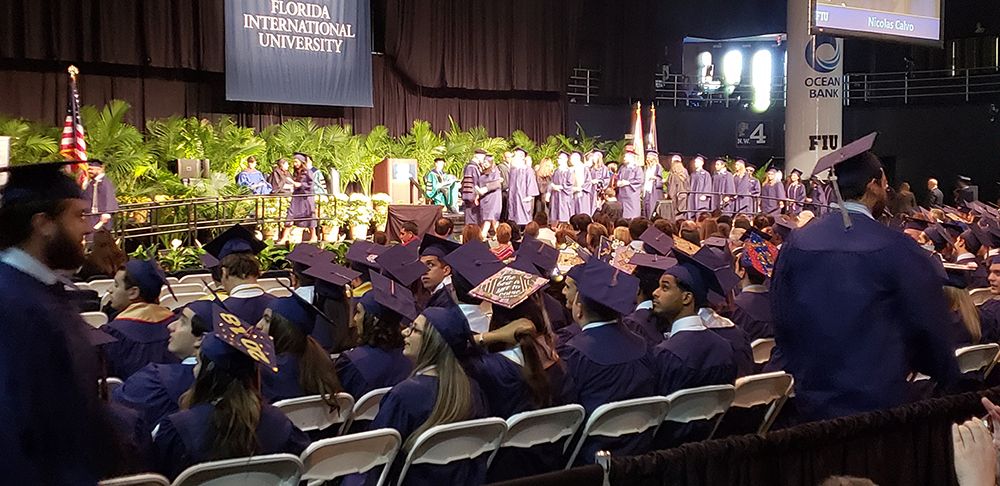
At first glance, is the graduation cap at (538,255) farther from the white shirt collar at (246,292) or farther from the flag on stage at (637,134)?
the flag on stage at (637,134)

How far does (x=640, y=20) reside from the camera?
24.0 metres

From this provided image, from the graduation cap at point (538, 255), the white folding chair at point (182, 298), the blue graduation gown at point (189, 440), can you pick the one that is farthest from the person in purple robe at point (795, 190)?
the blue graduation gown at point (189, 440)

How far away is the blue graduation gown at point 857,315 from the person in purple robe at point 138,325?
3.01 m

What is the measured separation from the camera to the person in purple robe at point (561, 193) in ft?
62.1

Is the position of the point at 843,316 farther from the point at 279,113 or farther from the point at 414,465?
the point at 279,113

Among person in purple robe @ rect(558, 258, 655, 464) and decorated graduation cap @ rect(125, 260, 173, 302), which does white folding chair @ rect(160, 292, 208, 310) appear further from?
person in purple robe @ rect(558, 258, 655, 464)

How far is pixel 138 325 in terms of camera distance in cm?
497

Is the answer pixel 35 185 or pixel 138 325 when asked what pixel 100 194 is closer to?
pixel 138 325

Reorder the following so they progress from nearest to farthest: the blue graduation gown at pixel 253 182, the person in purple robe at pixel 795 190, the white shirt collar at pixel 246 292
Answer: the white shirt collar at pixel 246 292 < the blue graduation gown at pixel 253 182 < the person in purple robe at pixel 795 190

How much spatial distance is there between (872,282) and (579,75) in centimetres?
2074

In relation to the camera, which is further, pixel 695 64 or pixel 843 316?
pixel 695 64

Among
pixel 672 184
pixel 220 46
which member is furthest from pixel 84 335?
pixel 672 184

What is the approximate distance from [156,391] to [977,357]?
12.6 feet

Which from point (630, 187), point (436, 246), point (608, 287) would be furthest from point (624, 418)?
point (630, 187)
